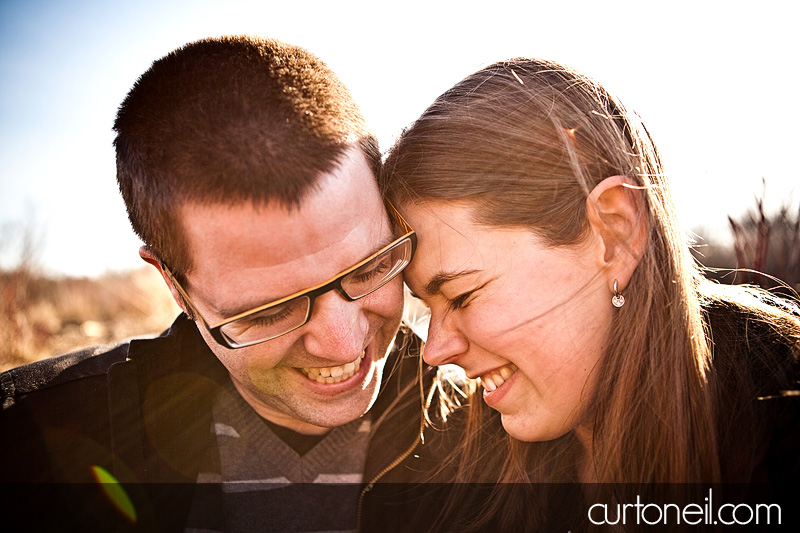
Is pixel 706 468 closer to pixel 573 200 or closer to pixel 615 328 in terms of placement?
pixel 615 328

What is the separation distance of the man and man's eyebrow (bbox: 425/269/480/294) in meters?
0.15

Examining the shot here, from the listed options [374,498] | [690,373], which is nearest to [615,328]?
[690,373]

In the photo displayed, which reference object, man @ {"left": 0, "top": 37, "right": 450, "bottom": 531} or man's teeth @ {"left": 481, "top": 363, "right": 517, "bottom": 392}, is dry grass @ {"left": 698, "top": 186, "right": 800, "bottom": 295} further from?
man @ {"left": 0, "top": 37, "right": 450, "bottom": 531}

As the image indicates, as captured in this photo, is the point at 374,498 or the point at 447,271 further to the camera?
the point at 374,498

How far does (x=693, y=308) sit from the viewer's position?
1.94 metres

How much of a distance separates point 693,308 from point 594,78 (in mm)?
969

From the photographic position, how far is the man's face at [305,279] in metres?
1.86

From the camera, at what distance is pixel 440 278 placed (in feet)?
6.51

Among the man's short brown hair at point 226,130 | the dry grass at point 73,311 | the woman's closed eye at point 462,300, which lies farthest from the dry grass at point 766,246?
the dry grass at point 73,311

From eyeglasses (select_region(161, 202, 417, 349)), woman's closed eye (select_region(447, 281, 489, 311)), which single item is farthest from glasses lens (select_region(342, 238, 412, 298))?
woman's closed eye (select_region(447, 281, 489, 311))

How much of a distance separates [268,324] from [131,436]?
81cm

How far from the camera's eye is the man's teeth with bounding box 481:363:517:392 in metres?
2.10

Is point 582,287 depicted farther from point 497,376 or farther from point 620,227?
point 497,376

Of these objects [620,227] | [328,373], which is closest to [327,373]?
[328,373]
